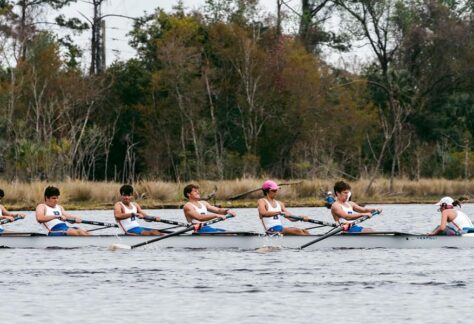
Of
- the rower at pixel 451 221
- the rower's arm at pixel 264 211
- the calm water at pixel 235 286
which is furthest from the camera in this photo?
the rower's arm at pixel 264 211

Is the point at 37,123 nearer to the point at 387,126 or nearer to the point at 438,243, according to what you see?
the point at 387,126

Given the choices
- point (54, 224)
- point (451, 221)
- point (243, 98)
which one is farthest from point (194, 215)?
point (243, 98)

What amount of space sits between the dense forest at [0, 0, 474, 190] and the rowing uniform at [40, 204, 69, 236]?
1314 inches

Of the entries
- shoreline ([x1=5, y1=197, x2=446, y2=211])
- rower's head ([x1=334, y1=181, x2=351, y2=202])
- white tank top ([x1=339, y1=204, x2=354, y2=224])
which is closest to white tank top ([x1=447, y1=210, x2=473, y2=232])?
white tank top ([x1=339, y1=204, x2=354, y2=224])

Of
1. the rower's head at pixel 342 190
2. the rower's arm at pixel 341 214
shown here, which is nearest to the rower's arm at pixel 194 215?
the rower's arm at pixel 341 214

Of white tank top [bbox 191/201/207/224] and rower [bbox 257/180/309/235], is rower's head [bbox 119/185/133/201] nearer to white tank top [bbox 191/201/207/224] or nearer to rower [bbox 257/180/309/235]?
white tank top [bbox 191/201/207/224]

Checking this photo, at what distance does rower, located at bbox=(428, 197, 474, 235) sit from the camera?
27.5 m

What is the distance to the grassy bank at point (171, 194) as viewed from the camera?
4944cm

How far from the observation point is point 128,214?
29.5 meters

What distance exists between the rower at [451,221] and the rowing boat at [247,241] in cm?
21

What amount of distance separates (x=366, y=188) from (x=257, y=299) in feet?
118

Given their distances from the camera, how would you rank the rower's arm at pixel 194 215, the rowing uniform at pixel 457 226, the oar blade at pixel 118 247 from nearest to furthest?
the rowing uniform at pixel 457 226 → the oar blade at pixel 118 247 → the rower's arm at pixel 194 215

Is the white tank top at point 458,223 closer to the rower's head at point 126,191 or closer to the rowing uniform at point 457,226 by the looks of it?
the rowing uniform at point 457,226

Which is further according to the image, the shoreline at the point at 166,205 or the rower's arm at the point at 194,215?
the shoreline at the point at 166,205
